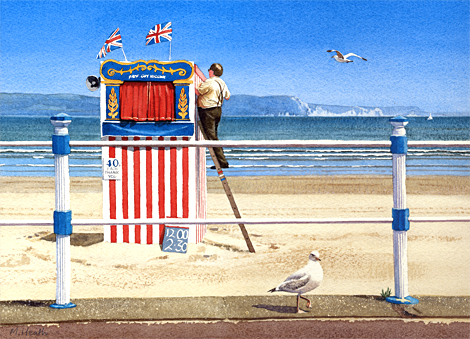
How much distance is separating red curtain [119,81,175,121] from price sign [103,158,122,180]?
0.57m

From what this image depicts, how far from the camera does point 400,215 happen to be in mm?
3996

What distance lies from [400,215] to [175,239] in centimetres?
338

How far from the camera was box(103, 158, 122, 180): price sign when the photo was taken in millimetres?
6652

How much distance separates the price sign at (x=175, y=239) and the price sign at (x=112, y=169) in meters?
0.92

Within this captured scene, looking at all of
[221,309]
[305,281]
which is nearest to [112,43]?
[221,309]

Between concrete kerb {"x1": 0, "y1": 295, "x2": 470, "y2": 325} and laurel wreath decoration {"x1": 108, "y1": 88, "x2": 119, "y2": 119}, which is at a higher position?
laurel wreath decoration {"x1": 108, "y1": 88, "x2": 119, "y2": 119}

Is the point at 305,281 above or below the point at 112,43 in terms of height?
below

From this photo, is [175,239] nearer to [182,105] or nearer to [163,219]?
[182,105]

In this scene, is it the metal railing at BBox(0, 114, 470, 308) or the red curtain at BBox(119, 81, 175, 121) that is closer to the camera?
the metal railing at BBox(0, 114, 470, 308)

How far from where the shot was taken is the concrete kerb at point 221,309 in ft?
11.9

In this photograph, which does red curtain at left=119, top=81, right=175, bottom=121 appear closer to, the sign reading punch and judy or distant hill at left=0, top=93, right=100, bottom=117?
the sign reading punch and judy

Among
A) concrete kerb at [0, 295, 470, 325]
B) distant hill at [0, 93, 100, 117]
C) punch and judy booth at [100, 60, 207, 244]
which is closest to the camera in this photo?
concrete kerb at [0, 295, 470, 325]
